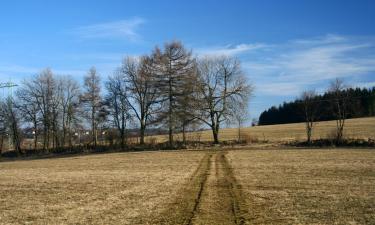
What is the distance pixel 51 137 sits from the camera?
81688 mm

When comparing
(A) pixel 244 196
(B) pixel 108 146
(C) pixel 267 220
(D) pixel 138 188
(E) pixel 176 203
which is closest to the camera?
(C) pixel 267 220

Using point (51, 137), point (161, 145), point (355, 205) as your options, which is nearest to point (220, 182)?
point (355, 205)

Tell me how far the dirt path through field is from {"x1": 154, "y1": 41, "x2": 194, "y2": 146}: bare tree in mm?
41392

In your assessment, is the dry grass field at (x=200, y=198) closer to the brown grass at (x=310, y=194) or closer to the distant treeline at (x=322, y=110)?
the brown grass at (x=310, y=194)

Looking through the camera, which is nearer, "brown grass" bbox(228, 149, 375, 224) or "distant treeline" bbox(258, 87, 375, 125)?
"brown grass" bbox(228, 149, 375, 224)

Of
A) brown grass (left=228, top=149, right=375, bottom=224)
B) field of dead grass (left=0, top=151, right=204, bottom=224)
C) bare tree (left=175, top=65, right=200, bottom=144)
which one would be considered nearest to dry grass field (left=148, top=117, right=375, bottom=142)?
bare tree (left=175, top=65, right=200, bottom=144)

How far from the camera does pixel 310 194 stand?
19.1 meters

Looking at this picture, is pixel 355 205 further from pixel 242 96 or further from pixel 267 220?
pixel 242 96

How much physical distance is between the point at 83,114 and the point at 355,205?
6641 centimetres

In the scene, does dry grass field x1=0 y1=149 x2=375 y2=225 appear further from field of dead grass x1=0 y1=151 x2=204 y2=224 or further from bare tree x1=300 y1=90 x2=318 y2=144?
bare tree x1=300 y1=90 x2=318 y2=144

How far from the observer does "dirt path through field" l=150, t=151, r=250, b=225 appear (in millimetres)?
14141

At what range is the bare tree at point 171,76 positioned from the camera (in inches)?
2608

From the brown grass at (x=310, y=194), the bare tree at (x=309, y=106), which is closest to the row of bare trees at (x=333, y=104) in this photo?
the bare tree at (x=309, y=106)

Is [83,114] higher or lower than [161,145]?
higher
